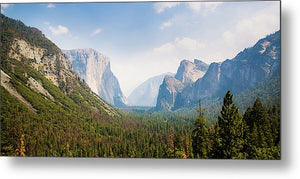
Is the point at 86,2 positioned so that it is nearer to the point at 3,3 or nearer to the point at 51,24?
the point at 51,24

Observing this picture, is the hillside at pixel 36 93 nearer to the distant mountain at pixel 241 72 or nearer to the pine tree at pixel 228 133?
the distant mountain at pixel 241 72

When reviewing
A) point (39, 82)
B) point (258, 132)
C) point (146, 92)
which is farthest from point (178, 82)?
point (39, 82)

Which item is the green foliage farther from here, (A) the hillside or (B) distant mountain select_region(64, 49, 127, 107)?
(A) the hillside

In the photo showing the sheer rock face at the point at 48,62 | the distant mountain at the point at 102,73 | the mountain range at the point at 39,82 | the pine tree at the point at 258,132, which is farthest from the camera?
the sheer rock face at the point at 48,62

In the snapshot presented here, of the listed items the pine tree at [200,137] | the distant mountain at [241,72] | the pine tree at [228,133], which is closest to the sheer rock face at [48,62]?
the distant mountain at [241,72]

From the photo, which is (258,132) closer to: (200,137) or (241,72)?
(200,137)

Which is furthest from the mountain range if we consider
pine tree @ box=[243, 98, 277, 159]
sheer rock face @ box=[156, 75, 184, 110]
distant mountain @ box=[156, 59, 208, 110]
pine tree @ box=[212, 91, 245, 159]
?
pine tree @ box=[243, 98, 277, 159]
